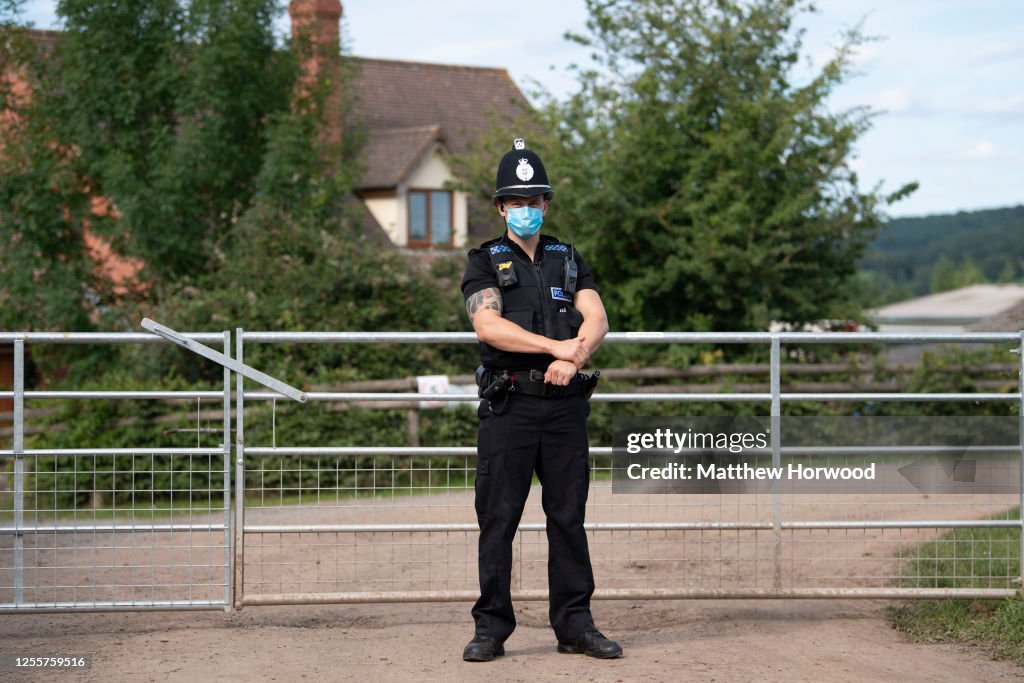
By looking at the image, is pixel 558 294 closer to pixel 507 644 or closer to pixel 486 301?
pixel 486 301

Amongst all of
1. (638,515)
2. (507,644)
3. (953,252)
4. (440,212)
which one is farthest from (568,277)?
(953,252)

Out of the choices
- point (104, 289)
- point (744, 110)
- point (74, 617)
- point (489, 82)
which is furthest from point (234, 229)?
point (489, 82)

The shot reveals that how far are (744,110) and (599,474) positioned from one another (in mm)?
11421

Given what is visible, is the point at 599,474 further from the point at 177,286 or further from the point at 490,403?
the point at 177,286

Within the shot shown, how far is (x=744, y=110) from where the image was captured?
17.5 meters

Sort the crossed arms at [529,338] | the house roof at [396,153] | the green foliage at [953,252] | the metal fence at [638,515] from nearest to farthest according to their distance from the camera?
the crossed arms at [529,338] < the metal fence at [638,515] < the house roof at [396,153] < the green foliage at [953,252]

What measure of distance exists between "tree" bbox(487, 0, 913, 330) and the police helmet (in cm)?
1152

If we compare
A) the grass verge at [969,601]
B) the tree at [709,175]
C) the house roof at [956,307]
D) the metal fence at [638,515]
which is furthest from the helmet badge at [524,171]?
the house roof at [956,307]

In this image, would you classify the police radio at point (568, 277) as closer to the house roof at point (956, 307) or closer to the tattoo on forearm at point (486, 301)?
the tattoo on forearm at point (486, 301)

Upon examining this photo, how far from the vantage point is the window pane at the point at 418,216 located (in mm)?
30766

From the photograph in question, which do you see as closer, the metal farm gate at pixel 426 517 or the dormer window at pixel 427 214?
the metal farm gate at pixel 426 517

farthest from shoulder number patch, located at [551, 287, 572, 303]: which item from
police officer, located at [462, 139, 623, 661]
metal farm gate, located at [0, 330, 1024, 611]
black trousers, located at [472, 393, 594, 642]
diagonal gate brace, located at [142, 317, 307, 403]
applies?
diagonal gate brace, located at [142, 317, 307, 403]

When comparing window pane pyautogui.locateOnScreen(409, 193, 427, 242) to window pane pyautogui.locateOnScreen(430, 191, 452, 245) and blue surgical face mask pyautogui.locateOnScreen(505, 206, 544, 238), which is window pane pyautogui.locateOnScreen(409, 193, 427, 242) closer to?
window pane pyautogui.locateOnScreen(430, 191, 452, 245)

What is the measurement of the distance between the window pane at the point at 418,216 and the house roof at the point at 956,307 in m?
16.8
